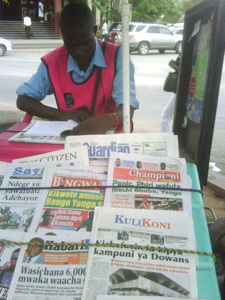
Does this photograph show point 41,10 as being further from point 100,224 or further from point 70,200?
point 100,224

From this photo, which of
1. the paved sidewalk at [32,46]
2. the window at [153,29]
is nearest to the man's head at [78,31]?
the paved sidewalk at [32,46]

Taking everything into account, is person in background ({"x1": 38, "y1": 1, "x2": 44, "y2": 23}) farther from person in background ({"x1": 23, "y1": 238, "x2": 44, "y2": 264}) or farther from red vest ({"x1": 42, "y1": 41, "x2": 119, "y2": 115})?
person in background ({"x1": 23, "y1": 238, "x2": 44, "y2": 264})

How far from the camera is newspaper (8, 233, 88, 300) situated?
77 cm

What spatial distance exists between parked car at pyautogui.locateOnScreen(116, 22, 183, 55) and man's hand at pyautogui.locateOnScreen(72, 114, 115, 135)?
14.1m

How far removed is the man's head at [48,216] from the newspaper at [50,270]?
6 cm

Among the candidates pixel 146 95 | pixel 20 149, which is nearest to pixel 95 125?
pixel 20 149

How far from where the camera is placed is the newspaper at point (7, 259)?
30.6 inches

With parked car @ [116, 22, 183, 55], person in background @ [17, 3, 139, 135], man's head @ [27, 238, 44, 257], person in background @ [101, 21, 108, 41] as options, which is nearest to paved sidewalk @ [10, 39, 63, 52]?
person in background @ [101, 21, 108, 41]

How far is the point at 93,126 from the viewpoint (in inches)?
56.2

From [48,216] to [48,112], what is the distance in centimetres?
96

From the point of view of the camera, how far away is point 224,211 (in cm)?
256

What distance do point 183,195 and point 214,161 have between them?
9.13ft

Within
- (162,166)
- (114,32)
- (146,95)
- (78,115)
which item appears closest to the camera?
(162,166)

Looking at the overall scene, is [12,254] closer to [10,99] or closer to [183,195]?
[183,195]
